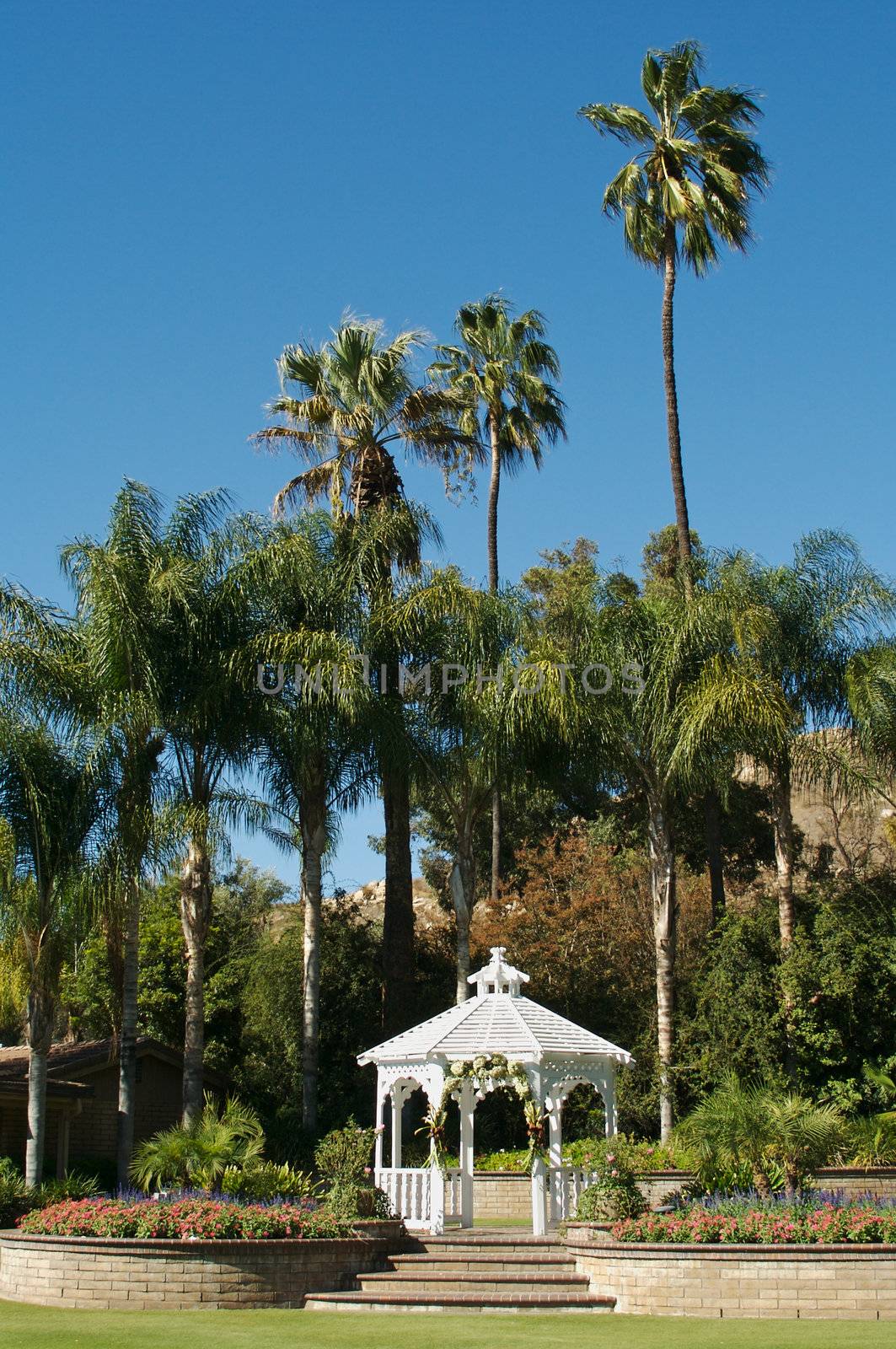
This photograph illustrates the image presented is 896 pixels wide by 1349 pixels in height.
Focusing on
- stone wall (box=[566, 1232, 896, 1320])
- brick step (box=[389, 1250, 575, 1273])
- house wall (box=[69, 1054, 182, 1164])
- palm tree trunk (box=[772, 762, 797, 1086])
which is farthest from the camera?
house wall (box=[69, 1054, 182, 1164])

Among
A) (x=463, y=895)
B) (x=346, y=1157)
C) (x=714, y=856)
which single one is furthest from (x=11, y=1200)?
(x=714, y=856)

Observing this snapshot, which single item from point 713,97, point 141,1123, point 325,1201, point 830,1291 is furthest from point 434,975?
point 713,97

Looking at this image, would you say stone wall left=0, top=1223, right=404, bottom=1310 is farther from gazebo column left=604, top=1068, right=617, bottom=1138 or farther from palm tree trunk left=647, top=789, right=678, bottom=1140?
palm tree trunk left=647, top=789, right=678, bottom=1140

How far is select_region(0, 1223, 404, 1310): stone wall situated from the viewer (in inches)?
618

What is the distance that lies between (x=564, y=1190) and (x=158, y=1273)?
21.6 feet

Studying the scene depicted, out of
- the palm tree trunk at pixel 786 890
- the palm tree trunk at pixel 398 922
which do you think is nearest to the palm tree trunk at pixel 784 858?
the palm tree trunk at pixel 786 890

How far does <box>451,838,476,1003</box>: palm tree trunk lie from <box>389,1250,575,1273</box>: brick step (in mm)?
8389

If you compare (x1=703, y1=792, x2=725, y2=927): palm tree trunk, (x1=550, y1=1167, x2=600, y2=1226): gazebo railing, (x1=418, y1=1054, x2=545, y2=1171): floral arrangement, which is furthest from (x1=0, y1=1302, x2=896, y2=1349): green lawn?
(x1=703, y1=792, x2=725, y2=927): palm tree trunk

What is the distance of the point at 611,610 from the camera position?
2600 centimetres

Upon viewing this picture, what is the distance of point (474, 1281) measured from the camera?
653 inches

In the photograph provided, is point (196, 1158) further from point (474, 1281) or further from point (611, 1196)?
point (611, 1196)

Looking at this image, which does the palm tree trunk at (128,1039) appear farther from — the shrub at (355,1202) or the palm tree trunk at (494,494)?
the palm tree trunk at (494,494)

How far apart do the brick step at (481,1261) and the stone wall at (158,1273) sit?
145cm

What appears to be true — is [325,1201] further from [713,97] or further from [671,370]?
[713,97]
